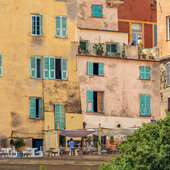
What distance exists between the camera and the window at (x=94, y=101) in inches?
2687

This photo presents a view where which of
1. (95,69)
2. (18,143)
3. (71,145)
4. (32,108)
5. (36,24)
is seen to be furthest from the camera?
(95,69)

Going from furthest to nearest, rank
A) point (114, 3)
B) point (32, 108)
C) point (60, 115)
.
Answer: point (114, 3) < point (60, 115) < point (32, 108)

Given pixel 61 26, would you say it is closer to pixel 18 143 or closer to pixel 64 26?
pixel 64 26

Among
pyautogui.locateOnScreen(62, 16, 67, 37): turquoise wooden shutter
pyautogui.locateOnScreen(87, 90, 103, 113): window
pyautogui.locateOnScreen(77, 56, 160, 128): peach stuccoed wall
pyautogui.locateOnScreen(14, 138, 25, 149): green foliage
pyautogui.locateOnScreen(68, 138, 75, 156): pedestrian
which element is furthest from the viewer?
pyautogui.locateOnScreen(62, 16, 67, 37): turquoise wooden shutter

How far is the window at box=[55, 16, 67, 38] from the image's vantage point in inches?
2707

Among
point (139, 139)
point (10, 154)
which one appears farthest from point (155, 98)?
point (139, 139)

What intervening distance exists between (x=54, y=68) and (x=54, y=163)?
48.8 ft

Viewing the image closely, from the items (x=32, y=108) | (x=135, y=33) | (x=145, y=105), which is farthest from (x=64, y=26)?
(x=135, y=33)

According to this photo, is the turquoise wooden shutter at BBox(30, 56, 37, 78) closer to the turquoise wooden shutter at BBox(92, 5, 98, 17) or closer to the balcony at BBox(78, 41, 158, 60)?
the balcony at BBox(78, 41, 158, 60)

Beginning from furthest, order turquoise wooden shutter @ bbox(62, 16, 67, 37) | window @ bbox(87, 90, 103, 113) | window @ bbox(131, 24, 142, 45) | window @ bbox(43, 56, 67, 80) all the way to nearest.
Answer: window @ bbox(131, 24, 142, 45) → turquoise wooden shutter @ bbox(62, 16, 67, 37) → window @ bbox(87, 90, 103, 113) → window @ bbox(43, 56, 67, 80)

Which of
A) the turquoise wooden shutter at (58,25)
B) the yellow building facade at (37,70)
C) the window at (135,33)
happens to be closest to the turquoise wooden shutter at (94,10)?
the yellow building facade at (37,70)

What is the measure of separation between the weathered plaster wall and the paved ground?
17.9m

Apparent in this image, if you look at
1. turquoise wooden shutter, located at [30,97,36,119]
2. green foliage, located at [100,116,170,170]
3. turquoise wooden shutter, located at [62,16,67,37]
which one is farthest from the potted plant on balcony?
green foliage, located at [100,116,170,170]

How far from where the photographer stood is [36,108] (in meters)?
66.9
